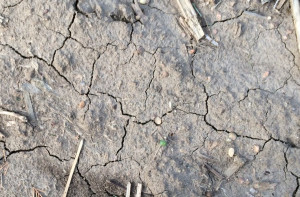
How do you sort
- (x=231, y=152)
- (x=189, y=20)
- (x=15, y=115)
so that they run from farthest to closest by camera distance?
(x=189, y=20)
(x=231, y=152)
(x=15, y=115)

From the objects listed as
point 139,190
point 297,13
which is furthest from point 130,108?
point 297,13

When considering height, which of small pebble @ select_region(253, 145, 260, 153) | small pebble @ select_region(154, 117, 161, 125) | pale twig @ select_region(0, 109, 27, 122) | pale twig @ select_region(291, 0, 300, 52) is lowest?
small pebble @ select_region(253, 145, 260, 153)

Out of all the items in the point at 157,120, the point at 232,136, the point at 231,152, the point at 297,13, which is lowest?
the point at 231,152

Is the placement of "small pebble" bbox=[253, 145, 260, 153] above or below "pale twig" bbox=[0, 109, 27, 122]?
below

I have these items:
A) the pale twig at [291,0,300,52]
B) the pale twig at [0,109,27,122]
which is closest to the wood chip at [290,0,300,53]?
the pale twig at [291,0,300,52]

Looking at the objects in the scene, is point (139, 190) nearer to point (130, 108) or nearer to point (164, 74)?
point (130, 108)

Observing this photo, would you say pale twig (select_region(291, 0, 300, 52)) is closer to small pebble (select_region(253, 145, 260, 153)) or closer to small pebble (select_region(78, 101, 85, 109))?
small pebble (select_region(253, 145, 260, 153))

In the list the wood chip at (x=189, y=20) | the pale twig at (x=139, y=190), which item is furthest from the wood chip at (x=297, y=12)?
the pale twig at (x=139, y=190)

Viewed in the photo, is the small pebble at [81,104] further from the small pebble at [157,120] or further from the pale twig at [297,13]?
the pale twig at [297,13]
